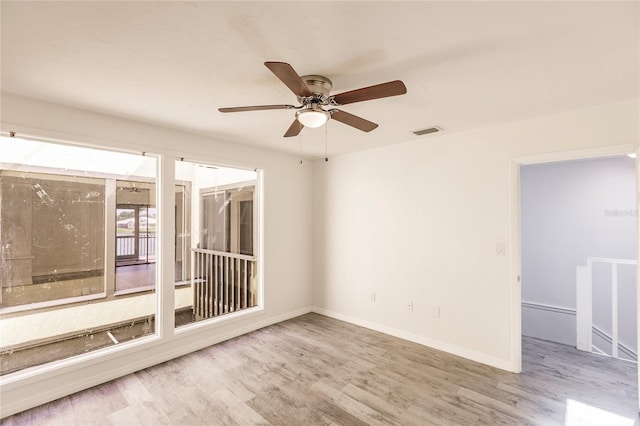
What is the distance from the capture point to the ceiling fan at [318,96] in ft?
5.33

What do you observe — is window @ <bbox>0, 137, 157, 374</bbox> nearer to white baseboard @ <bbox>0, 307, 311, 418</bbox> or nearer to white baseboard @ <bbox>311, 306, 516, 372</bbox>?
white baseboard @ <bbox>0, 307, 311, 418</bbox>

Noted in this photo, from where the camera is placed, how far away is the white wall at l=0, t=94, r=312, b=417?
2.43m

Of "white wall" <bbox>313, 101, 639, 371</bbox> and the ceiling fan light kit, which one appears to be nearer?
the ceiling fan light kit

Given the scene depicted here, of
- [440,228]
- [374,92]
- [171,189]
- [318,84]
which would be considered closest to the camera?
[374,92]

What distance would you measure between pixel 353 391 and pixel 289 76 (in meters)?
2.63

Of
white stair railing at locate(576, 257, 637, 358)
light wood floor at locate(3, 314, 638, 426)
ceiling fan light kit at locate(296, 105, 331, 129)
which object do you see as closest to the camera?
ceiling fan light kit at locate(296, 105, 331, 129)

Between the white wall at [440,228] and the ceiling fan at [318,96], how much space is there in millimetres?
1691

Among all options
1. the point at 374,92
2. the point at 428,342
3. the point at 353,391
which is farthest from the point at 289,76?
the point at 428,342

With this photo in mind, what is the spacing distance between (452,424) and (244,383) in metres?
1.81

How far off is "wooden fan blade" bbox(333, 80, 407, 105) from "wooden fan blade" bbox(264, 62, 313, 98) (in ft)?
0.74

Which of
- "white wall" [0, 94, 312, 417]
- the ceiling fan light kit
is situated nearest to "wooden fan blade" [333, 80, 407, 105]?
the ceiling fan light kit

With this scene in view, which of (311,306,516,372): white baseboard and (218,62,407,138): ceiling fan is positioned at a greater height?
(218,62,407,138): ceiling fan

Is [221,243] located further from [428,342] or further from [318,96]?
[428,342]

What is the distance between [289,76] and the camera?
1.55 m
